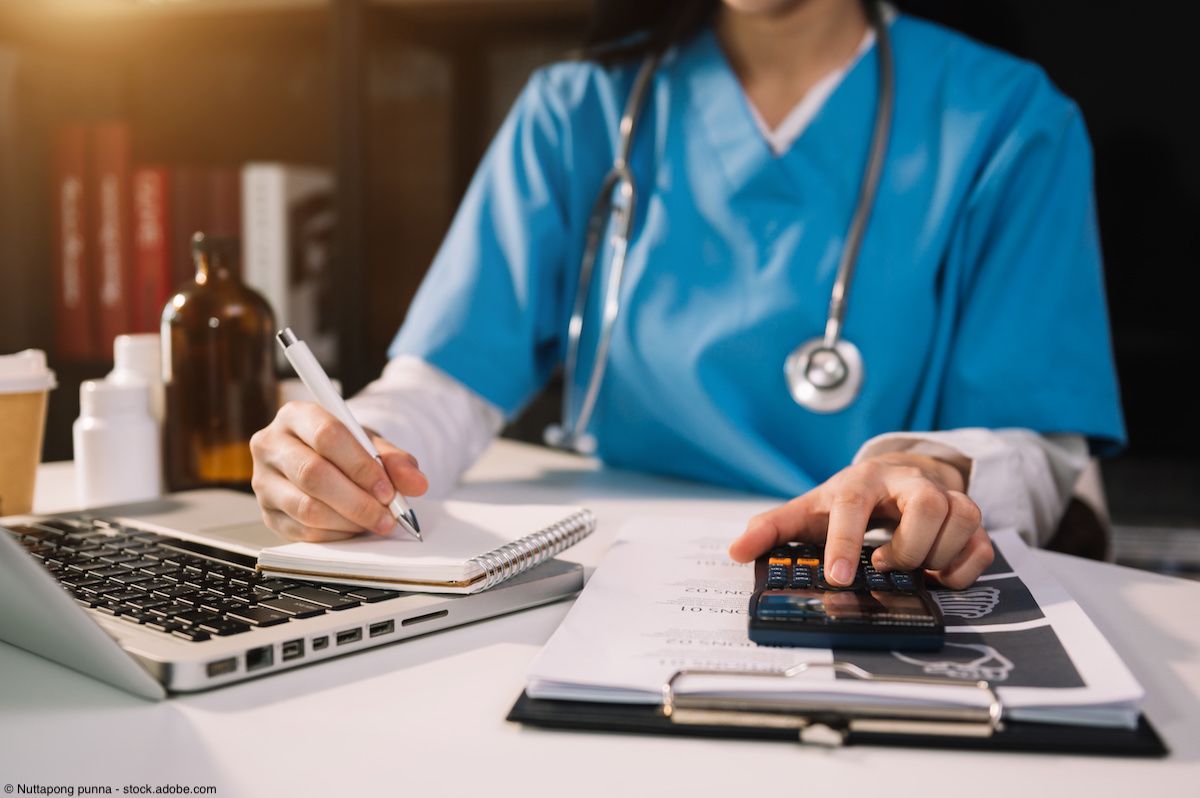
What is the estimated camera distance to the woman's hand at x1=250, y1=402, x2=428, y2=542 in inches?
23.2

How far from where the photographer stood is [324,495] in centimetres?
59

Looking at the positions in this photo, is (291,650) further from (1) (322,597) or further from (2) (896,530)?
(2) (896,530)

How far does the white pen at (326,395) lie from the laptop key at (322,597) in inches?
3.1

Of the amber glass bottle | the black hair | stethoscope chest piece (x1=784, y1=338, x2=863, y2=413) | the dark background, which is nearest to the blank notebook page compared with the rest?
the amber glass bottle

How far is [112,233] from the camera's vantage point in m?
1.60

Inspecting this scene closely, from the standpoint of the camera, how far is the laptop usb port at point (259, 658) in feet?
1.44

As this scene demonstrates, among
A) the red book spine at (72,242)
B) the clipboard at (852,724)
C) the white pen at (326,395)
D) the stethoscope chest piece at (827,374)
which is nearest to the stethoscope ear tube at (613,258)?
the stethoscope chest piece at (827,374)

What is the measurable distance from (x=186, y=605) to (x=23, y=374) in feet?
1.07

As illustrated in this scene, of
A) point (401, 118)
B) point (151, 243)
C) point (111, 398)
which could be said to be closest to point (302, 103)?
point (401, 118)

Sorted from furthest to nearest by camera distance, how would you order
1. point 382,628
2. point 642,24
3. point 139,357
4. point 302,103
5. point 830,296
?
point 302,103 → point 642,24 → point 830,296 → point 139,357 → point 382,628

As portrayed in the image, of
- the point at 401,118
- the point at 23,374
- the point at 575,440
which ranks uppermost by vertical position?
the point at 401,118

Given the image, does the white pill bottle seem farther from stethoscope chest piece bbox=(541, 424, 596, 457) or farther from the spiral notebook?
stethoscope chest piece bbox=(541, 424, 596, 457)

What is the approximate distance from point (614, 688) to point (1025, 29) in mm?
1408

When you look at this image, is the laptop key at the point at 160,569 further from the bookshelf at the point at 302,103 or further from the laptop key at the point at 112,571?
the bookshelf at the point at 302,103
